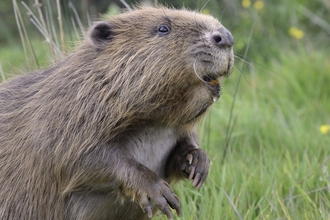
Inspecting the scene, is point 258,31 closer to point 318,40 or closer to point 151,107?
point 318,40

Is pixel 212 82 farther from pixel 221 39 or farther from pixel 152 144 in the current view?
pixel 152 144

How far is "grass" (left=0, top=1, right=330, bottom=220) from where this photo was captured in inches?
147

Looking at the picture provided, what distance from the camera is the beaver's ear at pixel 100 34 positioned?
342 cm

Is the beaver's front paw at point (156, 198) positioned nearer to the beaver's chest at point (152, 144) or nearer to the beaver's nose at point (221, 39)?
the beaver's chest at point (152, 144)

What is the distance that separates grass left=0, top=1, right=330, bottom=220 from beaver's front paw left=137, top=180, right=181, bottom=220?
16.6 inches

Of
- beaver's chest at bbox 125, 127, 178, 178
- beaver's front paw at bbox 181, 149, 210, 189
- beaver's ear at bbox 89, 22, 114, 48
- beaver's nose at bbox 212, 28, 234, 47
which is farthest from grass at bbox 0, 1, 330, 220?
beaver's ear at bbox 89, 22, 114, 48

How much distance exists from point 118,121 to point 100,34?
19.7 inches

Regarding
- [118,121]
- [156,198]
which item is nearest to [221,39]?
[118,121]

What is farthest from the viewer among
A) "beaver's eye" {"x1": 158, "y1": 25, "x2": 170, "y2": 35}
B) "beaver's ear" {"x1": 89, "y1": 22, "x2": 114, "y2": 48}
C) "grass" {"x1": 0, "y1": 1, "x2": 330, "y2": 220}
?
"grass" {"x1": 0, "y1": 1, "x2": 330, "y2": 220}

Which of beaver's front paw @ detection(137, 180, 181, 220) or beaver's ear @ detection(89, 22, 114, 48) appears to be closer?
beaver's front paw @ detection(137, 180, 181, 220)

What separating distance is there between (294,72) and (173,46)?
2.99 metres

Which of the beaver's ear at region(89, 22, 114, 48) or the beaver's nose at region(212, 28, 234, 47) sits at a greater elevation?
the beaver's nose at region(212, 28, 234, 47)

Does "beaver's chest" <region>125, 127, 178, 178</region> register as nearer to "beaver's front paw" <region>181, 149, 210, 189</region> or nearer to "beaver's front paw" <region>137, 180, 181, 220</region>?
"beaver's front paw" <region>181, 149, 210, 189</region>

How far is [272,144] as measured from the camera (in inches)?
194
